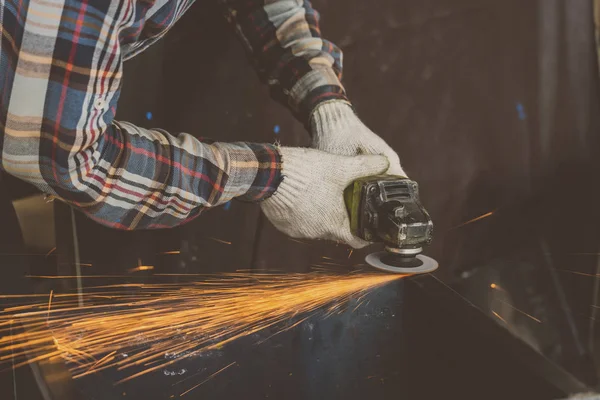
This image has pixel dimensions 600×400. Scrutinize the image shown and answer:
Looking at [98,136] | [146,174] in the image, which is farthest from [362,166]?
[98,136]

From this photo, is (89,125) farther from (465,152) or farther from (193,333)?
(465,152)

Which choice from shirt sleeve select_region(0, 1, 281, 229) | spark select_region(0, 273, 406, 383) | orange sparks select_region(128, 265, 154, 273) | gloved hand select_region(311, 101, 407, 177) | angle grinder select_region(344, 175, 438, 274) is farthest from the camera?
orange sparks select_region(128, 265, 154, 273)

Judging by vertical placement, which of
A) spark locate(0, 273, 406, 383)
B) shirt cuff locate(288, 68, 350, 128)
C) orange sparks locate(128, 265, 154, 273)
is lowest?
spark locate(0, 273, 406, 383)

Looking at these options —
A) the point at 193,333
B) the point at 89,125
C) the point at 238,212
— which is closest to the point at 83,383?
the point at 193,333

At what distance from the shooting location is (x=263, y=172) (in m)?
1.22

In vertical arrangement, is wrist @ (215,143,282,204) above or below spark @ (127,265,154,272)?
above

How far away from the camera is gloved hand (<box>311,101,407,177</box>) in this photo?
1.39 meters

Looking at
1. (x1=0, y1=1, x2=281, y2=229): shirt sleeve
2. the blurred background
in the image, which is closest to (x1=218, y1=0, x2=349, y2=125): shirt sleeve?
the blurred background

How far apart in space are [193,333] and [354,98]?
943mm

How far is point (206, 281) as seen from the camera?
157 cm

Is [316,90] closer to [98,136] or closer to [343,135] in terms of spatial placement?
[343,135]

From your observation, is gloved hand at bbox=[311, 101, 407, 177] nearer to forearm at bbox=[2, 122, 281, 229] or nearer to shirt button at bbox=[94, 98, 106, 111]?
forearm at bbox=[2, 122, 281, 229]

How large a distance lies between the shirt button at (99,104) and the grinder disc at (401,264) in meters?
0.64

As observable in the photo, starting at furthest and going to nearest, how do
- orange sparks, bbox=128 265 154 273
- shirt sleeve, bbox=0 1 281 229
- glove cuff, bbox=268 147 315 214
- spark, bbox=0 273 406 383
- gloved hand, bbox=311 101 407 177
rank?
orange sparks, bbox=128 265 154 273 < gloved hand, bbox=311 101 407 177 < glove cuff, bbox=268 147 315 214 < spark, bbox=0 273 406 383 < shirt sleeve, bbox=0 1 281 229
